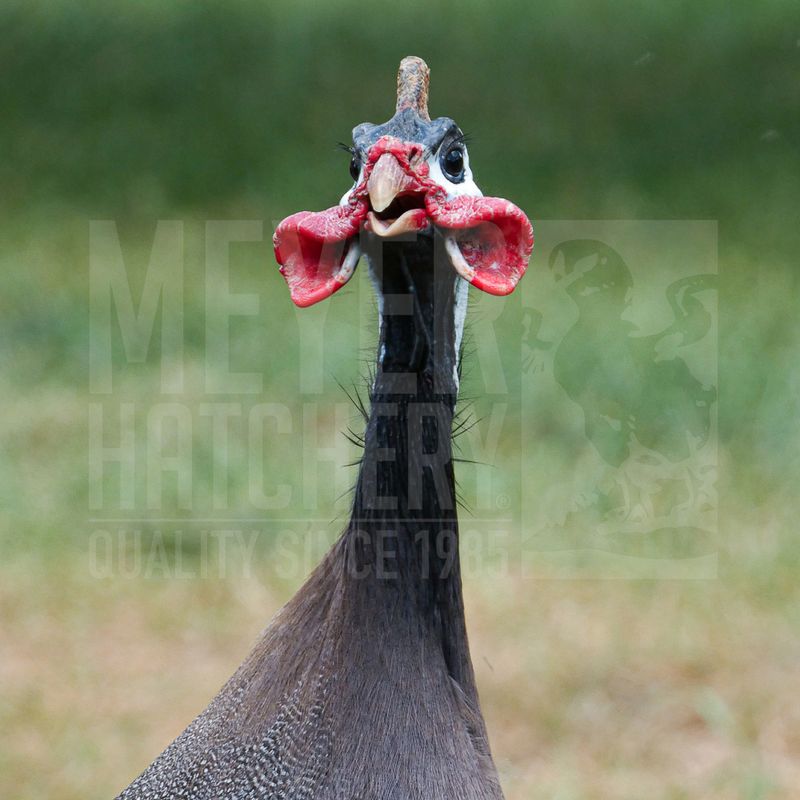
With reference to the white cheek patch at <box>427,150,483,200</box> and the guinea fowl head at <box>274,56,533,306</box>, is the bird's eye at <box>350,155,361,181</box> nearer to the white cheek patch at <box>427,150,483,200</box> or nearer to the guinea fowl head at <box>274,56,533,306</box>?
the guinea fowl head at <box>274,56,533,306</box>

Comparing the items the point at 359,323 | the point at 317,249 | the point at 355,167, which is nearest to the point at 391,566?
the point at 317,249

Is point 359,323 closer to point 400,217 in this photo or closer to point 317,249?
point 317,249

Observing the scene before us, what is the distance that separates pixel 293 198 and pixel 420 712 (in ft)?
16.1

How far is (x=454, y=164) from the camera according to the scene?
2.01 m

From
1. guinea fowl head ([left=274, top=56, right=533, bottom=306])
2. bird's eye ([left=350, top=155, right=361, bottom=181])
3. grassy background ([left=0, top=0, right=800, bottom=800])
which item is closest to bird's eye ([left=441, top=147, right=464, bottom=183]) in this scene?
guinea fowl head ([left=274, top=56, right=533, bottom=306])

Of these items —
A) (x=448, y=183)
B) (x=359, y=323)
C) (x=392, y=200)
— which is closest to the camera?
(x=392, y=200)

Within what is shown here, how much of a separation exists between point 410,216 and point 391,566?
54 cm

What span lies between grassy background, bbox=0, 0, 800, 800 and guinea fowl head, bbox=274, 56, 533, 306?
203 cm

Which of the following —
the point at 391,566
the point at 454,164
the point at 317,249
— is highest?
the point at 454,164

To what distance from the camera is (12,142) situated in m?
7.24

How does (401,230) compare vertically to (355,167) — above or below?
below

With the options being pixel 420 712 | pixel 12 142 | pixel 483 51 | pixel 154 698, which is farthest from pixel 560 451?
pixel 12 142

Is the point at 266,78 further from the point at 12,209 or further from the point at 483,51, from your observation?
the point at 12,209

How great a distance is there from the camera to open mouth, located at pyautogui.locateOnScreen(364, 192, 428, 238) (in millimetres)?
1858
